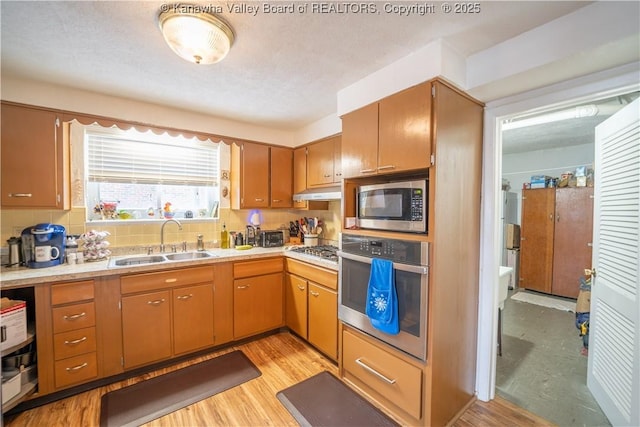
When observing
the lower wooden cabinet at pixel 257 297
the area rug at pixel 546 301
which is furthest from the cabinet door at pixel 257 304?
the area rug at pixel 546 301

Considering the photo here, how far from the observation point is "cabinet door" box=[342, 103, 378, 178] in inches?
76.3

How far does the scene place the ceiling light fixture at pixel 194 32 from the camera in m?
1.35

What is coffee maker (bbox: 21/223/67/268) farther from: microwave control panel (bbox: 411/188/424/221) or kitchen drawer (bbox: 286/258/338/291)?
microwave control panel (bbox: 411/188/424/221)

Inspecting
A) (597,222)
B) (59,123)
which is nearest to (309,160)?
(59,123)

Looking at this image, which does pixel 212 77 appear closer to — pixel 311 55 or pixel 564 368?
pixel 311 55

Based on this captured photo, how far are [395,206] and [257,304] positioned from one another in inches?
70.5

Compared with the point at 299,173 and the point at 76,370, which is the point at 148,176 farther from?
the point at 76,370

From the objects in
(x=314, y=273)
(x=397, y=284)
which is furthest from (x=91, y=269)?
(x=397, y=284)

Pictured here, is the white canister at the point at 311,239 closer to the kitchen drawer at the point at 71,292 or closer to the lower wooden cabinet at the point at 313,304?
the lower wooden cabinet at the point at 313,304

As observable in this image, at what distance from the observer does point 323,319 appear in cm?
244

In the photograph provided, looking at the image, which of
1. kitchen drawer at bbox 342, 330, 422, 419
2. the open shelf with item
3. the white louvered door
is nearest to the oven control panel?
kitchen drawer at bbox 342, 330, 422, 419

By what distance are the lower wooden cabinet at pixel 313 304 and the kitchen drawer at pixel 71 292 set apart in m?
1.64

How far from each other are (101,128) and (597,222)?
415 cm

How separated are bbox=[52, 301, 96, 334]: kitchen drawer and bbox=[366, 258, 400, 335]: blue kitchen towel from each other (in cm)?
204
